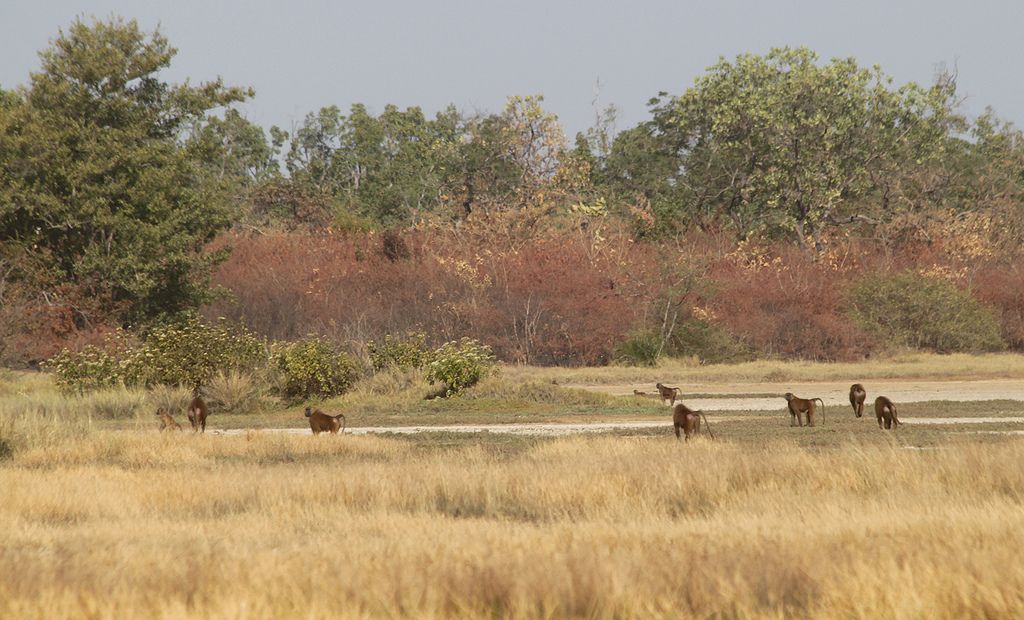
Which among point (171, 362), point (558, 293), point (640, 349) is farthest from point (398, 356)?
point (558, 293)

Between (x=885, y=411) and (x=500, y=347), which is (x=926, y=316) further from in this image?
(x=885, y=411)

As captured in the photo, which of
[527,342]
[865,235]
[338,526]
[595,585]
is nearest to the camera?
[595,585]

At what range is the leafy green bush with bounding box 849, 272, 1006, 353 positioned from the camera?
41.4 metres

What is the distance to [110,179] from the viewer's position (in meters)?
36.4

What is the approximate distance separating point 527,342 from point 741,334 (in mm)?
6636

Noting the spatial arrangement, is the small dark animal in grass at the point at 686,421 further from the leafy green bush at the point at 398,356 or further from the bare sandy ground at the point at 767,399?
the leafy green bush at the point at 398,356

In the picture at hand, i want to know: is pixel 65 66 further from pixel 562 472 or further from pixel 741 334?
pixel 562 472

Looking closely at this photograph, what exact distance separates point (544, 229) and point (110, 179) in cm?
1842

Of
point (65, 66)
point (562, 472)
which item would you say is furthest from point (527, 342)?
point (562, 472)

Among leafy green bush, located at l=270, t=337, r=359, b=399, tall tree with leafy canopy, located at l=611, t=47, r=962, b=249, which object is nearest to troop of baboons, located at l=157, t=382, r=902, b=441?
leafy green bush, located at l=270, t=337, r=359, b=399

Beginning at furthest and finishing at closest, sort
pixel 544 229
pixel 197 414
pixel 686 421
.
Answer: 1. pixel 544 229
2. pixel 197 414
3. pixel 686 421

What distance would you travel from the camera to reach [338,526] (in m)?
9.52

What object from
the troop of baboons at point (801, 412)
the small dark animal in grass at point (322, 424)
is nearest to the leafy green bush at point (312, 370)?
the small dark animal in grass at point (322, 424)

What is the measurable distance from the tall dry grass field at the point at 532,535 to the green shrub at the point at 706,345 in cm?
2428
